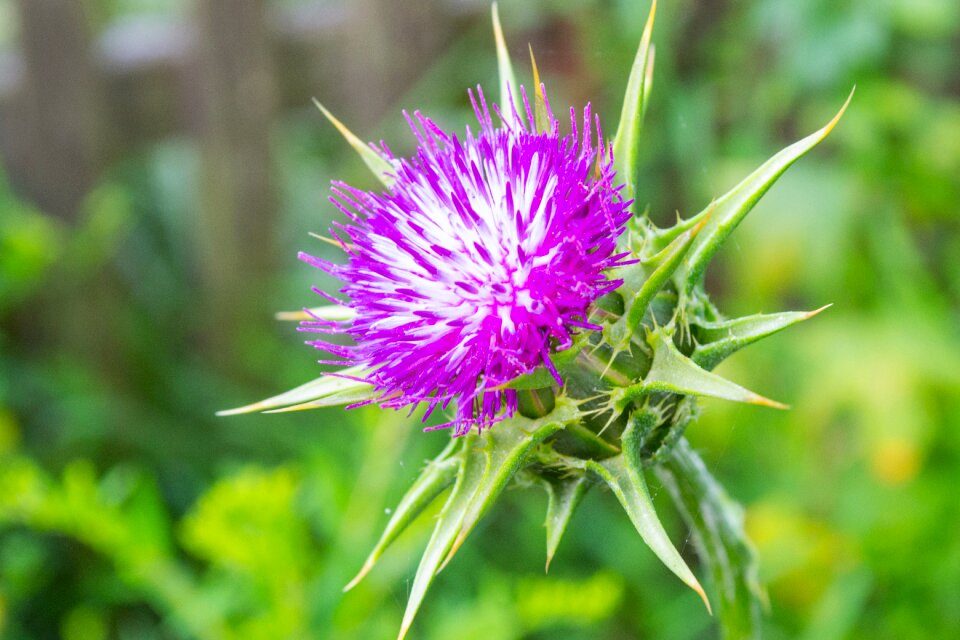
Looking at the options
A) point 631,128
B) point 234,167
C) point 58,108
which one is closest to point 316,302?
point 234,167

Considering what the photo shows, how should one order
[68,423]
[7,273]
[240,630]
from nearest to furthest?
[240,630] → [7,273] → [68,423]

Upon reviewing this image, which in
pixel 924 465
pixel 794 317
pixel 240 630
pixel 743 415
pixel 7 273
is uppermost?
pixel 7 273

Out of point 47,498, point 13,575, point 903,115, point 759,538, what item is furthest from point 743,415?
point 13,575

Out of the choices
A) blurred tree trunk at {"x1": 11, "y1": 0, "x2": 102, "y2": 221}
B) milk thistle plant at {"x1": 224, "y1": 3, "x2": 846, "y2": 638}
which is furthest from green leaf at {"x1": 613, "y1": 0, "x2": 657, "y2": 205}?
blurred tree trunk at {"x1": 11, "y1": 0, "x2": 102, "y2": 221}

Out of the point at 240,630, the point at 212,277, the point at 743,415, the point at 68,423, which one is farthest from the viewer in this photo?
the point at 212,277

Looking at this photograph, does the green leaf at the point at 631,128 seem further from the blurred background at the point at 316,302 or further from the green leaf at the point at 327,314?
the blurred background at the point at 316,302

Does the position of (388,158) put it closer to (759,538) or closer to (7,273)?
(759,538)
